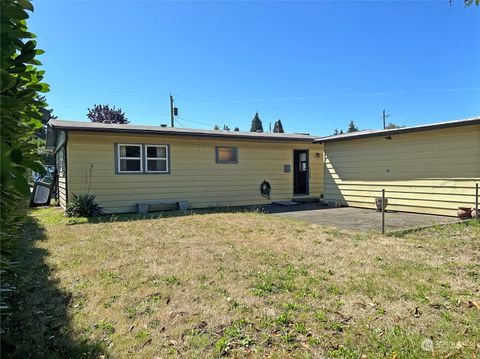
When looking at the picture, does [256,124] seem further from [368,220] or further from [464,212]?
[464,212]

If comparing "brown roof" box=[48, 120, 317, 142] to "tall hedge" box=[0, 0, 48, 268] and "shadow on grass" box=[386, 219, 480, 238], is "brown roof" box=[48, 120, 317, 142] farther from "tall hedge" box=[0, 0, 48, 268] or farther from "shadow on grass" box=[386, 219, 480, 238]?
"tall hedge" box=[0, 0, 48, 268]

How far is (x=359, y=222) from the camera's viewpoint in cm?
797

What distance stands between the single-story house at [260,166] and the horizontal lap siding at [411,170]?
26 millimetres

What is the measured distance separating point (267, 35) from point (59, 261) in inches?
469

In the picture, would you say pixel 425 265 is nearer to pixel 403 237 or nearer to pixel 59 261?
pixel 403 237

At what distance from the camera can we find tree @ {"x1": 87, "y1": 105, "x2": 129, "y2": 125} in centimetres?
3281

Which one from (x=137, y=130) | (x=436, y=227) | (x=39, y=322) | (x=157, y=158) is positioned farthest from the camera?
(x=157, y=158)

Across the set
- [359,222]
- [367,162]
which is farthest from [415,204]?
[359,222]

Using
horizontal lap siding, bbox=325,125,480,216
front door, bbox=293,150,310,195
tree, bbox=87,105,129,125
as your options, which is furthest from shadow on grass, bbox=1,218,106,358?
tree, bbox=87,105,129,125

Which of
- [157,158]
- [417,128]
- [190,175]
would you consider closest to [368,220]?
[417,128]

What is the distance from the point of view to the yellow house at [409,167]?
8.33m

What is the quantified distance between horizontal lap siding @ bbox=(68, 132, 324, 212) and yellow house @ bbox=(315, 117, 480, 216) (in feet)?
6.05

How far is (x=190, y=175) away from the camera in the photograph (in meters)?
11.4

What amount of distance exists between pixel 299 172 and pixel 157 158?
6462 millimetres
